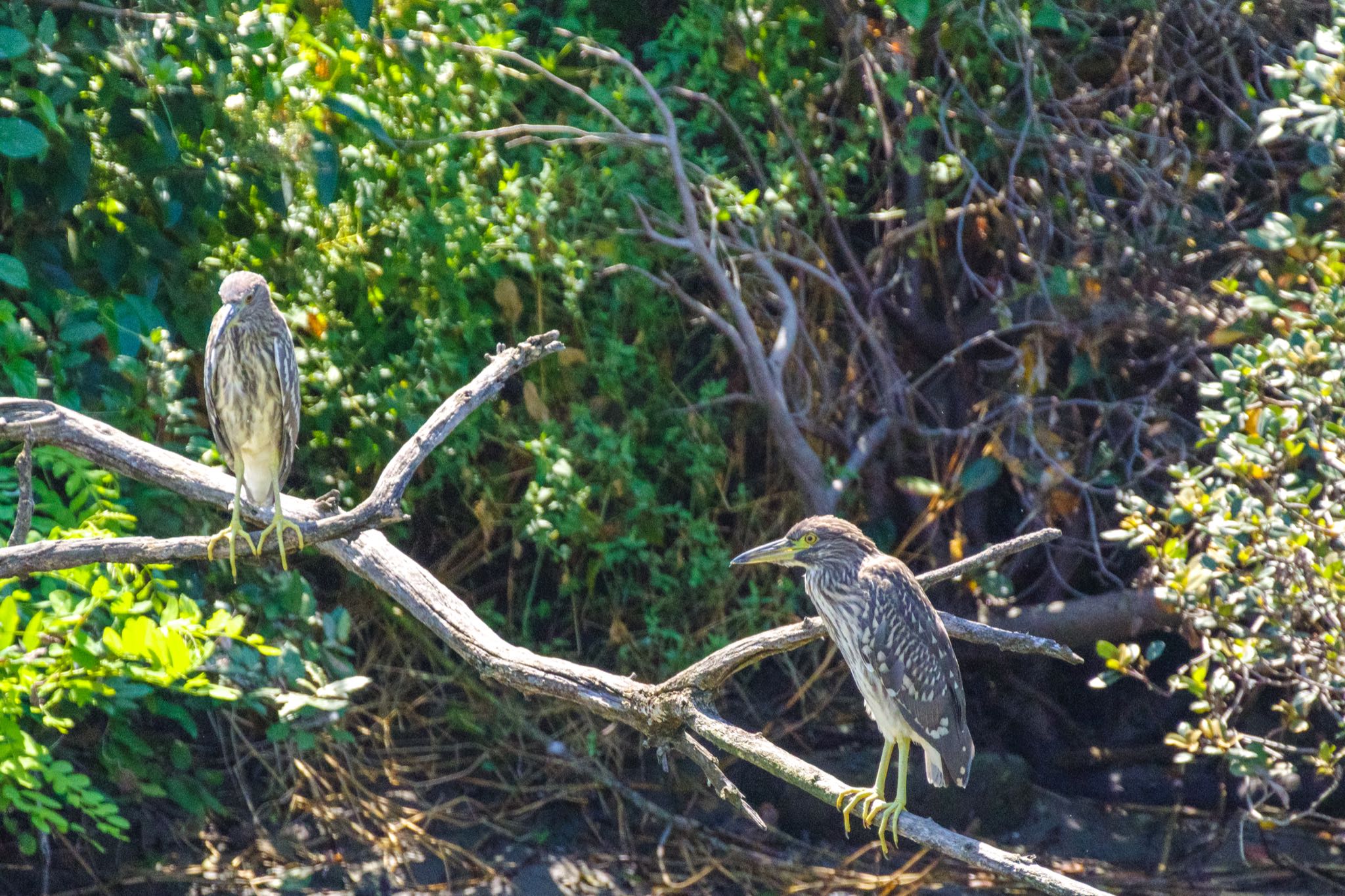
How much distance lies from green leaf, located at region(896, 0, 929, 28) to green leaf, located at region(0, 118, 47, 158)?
2.40 m

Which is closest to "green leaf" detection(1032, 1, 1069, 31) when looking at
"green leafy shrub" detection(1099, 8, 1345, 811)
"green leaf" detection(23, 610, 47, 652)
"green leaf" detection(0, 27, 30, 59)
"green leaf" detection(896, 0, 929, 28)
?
"green leaf" detection(896, 0, 929, 28)

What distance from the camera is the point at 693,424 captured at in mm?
4828

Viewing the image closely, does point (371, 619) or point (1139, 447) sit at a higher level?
point (1139, 447)

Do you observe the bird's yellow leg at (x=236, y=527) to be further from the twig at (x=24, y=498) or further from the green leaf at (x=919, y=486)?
the green leaf at (x=919, y=486)

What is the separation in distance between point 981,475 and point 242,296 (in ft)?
8.50

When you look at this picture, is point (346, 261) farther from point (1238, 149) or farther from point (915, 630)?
point (1238, 149)

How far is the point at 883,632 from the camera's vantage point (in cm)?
307

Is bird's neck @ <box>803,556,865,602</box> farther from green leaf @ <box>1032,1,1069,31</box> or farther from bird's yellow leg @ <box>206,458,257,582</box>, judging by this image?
green leaf @ <box>1032,1,1069,31</box>

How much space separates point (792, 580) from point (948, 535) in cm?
67

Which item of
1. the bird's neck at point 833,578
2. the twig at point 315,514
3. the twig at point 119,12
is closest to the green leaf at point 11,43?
the twig at point 119,12

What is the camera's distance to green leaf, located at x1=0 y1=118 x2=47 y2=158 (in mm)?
3188

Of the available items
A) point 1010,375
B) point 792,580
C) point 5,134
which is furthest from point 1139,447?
point 5,134

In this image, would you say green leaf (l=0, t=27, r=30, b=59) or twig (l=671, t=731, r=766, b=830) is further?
green leaf (l=0, t=27, r=30, b=59)

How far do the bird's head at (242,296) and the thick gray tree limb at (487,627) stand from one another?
34 centimetres
